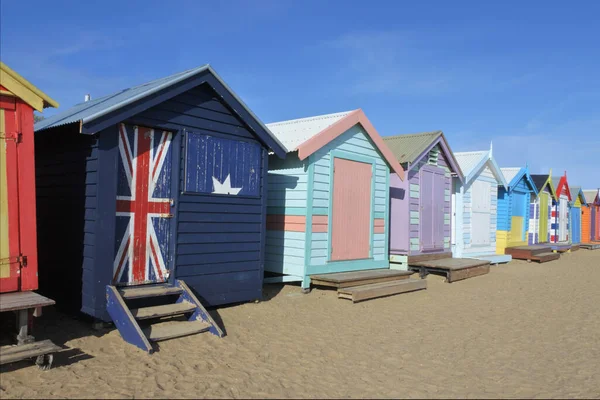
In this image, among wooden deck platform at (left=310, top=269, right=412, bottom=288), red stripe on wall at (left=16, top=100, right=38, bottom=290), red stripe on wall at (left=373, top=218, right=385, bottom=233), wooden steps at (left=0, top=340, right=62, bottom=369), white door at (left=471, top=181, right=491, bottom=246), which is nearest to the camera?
wooden steps at (left=0, top=340, right=62, bottom=369)

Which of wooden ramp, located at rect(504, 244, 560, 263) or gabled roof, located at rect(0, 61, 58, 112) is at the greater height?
gabled roof, located at rect(0, 61, 58, 112)

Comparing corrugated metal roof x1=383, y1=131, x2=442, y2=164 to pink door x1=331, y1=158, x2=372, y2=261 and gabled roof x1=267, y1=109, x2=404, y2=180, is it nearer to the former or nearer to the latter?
gabled roof x1=267, y1=109, x2=404, y2=180

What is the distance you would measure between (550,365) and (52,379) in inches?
229

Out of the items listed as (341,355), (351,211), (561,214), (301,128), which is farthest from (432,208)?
(561,214)

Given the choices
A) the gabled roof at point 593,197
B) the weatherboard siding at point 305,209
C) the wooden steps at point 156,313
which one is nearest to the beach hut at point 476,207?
the weatherboard siding at point 305,209

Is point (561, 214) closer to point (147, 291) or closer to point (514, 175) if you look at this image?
point (514, 175)

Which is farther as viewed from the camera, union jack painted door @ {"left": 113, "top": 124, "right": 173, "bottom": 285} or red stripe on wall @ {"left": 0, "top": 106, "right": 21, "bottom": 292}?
union jack painted door @ {"left": 113, "top": 124, "right": 173, "bottom": 285}

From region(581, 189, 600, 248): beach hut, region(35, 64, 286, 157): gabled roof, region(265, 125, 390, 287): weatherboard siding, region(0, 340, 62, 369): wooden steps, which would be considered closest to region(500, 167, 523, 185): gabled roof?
region(265, 125, 390, 287): weatherboard siding

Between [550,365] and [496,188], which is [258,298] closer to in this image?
[550,365]

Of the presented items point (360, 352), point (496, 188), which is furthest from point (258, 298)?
point (496, 188)

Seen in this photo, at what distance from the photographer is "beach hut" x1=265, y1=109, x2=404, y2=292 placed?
10.3 m

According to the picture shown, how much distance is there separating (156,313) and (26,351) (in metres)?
1.82

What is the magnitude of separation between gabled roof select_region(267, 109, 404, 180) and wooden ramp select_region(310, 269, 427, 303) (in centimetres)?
259

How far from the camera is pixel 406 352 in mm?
6691
